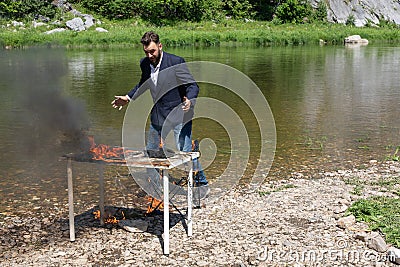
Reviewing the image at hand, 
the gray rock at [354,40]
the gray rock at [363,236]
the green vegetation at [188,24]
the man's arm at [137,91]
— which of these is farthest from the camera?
the gray rock at [354,40]

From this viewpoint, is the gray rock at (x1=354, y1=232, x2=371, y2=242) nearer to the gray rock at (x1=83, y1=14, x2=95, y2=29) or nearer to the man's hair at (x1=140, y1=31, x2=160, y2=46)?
the man's hair at (x1=140, y1=31, x2=160, y2=46)

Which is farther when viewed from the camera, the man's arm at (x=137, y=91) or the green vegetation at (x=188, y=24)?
the green vegetation at (x=188, y=24)

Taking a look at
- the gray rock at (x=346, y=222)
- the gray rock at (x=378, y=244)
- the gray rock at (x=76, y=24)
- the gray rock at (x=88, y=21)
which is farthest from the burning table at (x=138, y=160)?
the gray rock at (x=88, y=21)

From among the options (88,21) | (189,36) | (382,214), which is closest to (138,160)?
(382,214)

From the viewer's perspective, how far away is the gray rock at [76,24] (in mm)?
52406

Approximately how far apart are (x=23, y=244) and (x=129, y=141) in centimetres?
589

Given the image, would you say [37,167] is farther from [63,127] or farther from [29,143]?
[63,127]

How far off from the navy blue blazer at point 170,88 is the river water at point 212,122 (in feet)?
3.62

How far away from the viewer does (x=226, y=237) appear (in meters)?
6.52

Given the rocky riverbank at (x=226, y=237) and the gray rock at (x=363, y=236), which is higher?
the gray rock at (x=363, y=236)

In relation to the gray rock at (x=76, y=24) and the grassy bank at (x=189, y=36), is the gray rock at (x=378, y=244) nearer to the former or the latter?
the grassy bank at (x=189, y=36)

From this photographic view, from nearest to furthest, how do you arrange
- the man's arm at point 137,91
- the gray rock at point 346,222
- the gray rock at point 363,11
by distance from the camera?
the gray rock at point 346,222
the man's arm at point 137,91
the gray rock at point 363,11

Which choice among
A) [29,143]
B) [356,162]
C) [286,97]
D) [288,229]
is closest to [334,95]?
[286,97]

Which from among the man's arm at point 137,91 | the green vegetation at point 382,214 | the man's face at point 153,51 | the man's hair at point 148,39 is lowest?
the green vegetation at point 382,214
